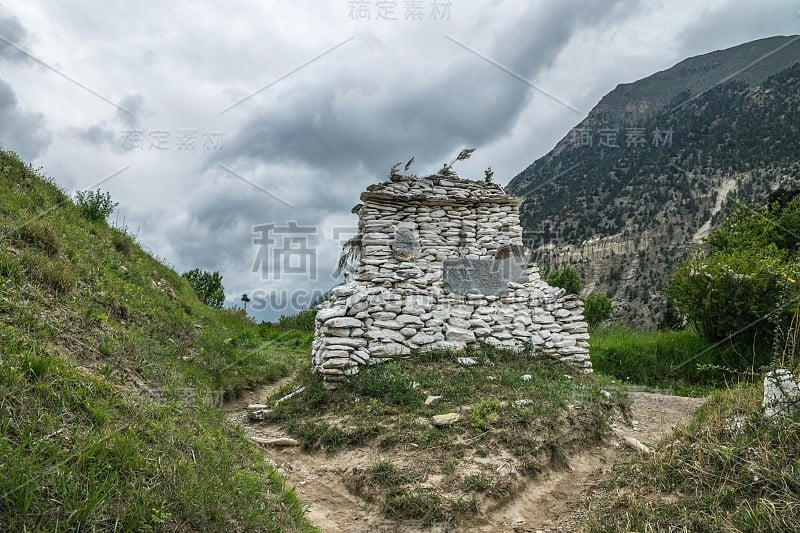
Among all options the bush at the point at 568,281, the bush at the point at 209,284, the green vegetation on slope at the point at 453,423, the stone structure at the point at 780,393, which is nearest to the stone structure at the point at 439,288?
the green vegetation on slope at the point at 453,423

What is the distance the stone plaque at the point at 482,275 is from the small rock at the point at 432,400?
254 centimetres

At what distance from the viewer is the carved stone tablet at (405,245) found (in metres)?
8.38

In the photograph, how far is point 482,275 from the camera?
8367 mm

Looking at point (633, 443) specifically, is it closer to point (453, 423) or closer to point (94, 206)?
point (453, 423)

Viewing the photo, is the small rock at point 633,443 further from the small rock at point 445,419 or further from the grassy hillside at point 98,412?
the grassy hillside at point 98,412

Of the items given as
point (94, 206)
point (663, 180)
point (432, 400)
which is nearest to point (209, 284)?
point (94, 206)

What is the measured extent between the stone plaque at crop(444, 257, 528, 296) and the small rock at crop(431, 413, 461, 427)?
2.96 metres

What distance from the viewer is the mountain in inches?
1478

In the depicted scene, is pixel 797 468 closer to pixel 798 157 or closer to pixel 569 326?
pixel 569 326

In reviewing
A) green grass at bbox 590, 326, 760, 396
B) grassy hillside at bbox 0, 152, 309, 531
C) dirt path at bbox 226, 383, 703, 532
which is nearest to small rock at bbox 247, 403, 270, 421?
dirt path at bbox 226, 383, 703, 532

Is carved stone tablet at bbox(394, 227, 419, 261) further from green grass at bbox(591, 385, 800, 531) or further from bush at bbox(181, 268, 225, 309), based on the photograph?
bush at bbox(181, 268, 225, 309)

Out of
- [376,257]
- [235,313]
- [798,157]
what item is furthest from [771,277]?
[798,157]

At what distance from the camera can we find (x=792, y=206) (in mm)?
24000

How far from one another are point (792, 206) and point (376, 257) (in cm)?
2618
